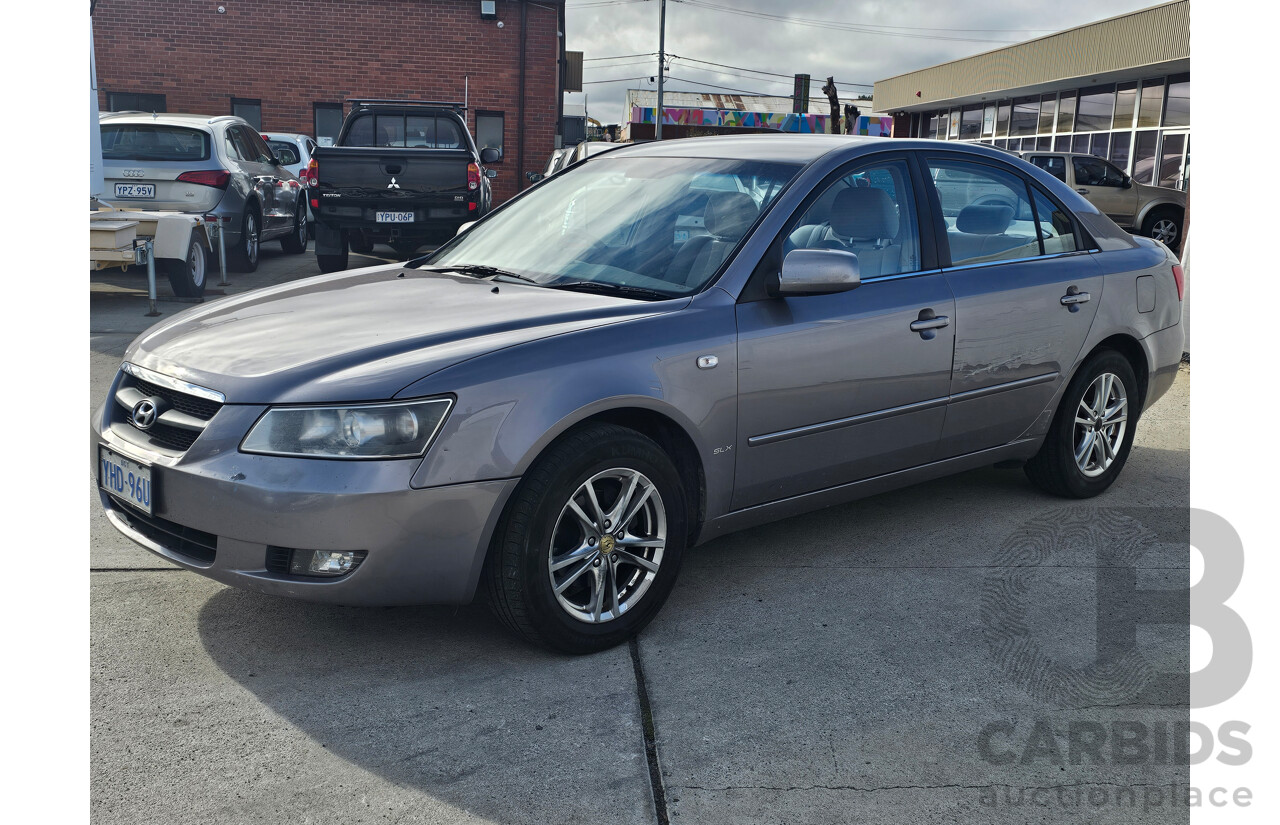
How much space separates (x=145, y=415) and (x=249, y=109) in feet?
81.7

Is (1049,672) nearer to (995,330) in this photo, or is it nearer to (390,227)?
(995,330)

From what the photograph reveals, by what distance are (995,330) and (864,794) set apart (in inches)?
90.9

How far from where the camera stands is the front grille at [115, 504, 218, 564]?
121 inches

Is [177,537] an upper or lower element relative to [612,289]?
lower

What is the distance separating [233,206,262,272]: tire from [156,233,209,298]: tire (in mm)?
1866

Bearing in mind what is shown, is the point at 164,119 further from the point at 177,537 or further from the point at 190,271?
the point at 177,537

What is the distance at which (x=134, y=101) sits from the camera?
25.5m

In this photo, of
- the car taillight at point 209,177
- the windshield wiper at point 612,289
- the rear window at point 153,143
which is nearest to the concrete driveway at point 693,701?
the windshield wiper at point 612,289

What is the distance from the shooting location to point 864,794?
2.65m

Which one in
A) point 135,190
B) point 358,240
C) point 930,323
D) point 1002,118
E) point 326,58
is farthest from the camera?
point 1002,118

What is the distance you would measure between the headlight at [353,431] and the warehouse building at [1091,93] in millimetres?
19180

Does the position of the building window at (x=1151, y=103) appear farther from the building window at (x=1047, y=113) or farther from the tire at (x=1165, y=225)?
the building window at (x=1047, y=113)

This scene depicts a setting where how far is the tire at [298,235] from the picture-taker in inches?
605

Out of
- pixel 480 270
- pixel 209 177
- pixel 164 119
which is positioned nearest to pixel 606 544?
pixel 480 270
